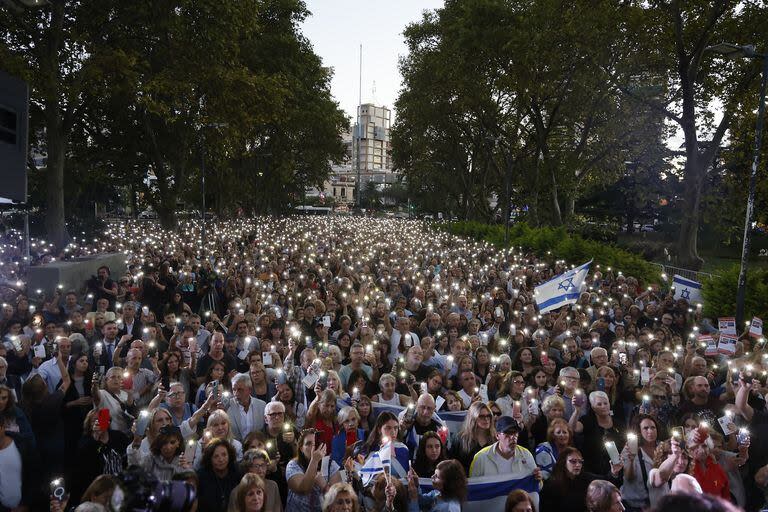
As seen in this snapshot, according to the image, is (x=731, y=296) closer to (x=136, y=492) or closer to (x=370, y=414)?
(x=370, y=414)

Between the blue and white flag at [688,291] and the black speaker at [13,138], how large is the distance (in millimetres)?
12622

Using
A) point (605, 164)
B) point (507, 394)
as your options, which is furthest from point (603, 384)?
point (605, 164)

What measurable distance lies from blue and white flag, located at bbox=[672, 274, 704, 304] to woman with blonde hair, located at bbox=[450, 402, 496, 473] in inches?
383

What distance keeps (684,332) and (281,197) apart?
58.9 metres

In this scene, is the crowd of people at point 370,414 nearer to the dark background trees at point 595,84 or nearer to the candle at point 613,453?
the candle at point 613,453

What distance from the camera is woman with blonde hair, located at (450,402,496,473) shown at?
5.12 meters

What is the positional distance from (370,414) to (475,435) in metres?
1.15

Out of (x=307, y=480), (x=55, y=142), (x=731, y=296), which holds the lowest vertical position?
(x=307, y=480)

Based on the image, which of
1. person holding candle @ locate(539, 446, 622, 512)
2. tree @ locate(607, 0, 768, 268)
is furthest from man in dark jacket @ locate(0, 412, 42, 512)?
tree @ locate(607, 0, 768, 268)

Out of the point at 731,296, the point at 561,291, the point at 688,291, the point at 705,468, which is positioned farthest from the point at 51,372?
the point at 731,296

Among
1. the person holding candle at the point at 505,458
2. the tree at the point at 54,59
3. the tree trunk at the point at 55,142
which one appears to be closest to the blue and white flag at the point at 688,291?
the person holding candle at the point at 505,458

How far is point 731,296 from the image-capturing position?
13766mm

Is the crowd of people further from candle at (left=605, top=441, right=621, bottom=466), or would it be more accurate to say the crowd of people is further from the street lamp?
the street lamp

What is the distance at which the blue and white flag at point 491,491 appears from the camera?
458cm
